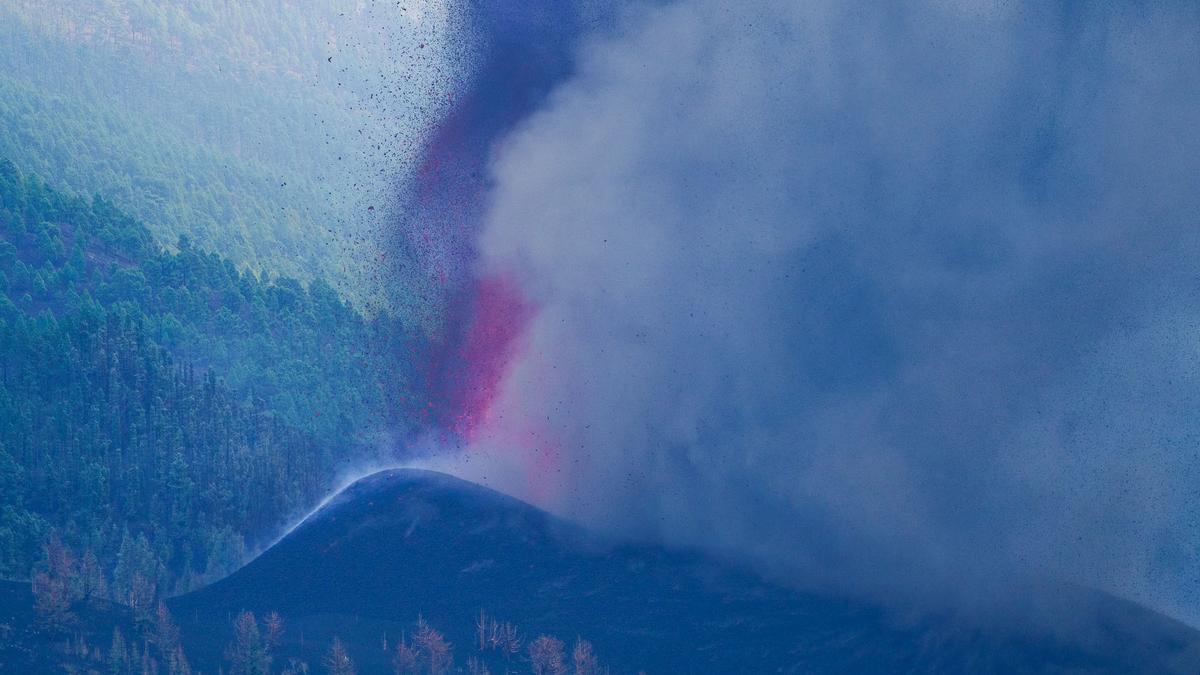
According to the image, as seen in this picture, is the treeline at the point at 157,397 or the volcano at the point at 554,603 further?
the treeline at the point at 157,397

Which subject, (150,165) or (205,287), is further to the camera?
(150,165)

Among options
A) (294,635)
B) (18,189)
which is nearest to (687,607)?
(294,635)

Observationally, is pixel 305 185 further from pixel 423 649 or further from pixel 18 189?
pixel 423 649

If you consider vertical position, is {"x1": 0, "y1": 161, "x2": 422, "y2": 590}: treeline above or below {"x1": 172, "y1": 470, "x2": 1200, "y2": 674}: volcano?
above

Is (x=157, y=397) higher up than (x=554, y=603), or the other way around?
(x=157, y=397)

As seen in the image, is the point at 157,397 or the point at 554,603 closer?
the point at 554,603
